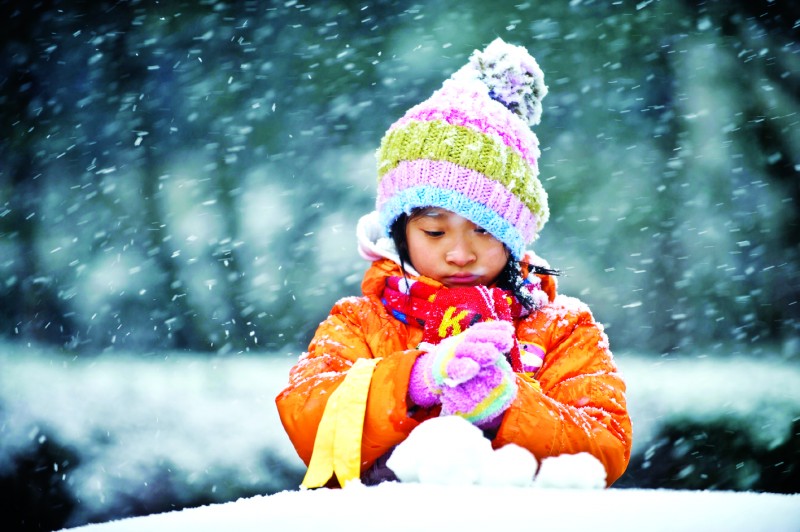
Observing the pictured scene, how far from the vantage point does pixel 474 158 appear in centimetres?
138

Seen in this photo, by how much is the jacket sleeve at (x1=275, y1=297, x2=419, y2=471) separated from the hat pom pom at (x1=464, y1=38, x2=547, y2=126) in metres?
0.50

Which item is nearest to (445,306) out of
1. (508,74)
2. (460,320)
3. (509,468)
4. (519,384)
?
(460,320)

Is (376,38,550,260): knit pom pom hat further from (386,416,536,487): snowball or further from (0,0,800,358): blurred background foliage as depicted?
(0,0,800,358): blurred background foliage

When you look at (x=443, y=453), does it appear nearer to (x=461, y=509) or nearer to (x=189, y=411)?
(x=461, y=509)

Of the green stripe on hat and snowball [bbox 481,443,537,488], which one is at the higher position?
the green stripe on hat

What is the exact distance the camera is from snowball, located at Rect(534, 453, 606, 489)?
1.07m

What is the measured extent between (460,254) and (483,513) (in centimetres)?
65

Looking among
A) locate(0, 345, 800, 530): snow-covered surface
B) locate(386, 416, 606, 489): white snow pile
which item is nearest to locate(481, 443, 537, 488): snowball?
locate(386, 416, 606, 489): white snow pile

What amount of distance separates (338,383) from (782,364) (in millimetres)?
2403

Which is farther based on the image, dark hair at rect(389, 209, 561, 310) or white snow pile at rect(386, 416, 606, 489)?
dark hair at rect(389, 209, 561, 310)

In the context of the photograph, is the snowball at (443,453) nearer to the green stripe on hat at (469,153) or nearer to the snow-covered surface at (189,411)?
the green stripe on hat at (469,153)

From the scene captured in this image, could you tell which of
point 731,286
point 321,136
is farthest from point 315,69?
point 731,286

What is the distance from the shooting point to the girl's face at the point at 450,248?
137 centimetres

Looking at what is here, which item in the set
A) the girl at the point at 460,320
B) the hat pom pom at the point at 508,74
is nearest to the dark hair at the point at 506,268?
the girl at the point at 460,320
